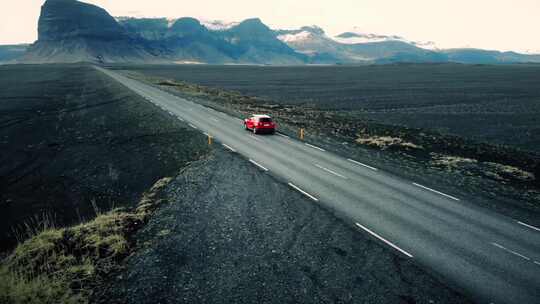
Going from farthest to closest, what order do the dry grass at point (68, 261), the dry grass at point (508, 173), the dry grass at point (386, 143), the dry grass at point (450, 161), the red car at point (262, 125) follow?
the red car at point (262, 125) → the dry grass at point (386, 143) → the dry grass at point (450, 161) → the dry grass at point (508, 173) → the dry grass at point (68, 261)

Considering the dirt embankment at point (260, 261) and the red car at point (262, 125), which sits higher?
the red car at point (262, 125)

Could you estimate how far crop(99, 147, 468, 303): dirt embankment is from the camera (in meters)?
9.12

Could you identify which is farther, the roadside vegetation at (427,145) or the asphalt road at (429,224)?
the roadside vegetation at (427,145)

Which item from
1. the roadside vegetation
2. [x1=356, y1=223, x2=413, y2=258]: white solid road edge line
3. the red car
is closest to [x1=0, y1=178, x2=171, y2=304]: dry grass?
[x1=356, y1=223, x2=413, y2=258]: white solid road edge line

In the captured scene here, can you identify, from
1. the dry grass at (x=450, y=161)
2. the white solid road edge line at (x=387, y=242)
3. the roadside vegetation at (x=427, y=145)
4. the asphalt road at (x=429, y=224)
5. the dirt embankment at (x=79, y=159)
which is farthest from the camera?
the dry grass at (x=450, y=161)

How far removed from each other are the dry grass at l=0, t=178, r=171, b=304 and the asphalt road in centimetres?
821

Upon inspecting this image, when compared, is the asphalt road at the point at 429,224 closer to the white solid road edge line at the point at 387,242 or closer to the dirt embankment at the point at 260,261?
the white solid road edge line at the point at 387,242

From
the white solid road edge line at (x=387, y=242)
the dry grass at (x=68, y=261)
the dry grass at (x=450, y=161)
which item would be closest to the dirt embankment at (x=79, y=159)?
the dry grass at (x=68, y=261)

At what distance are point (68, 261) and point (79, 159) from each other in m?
16.5

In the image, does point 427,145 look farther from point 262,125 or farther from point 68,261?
point 68,261

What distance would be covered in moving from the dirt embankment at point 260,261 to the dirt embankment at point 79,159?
4779 millimetres

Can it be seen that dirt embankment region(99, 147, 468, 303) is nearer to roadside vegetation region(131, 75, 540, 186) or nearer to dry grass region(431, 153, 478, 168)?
dry grass region(431, 153, 478, 168)

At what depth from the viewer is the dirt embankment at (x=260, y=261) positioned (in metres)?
9.12

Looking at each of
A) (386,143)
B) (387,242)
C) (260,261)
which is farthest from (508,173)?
(260,261)
